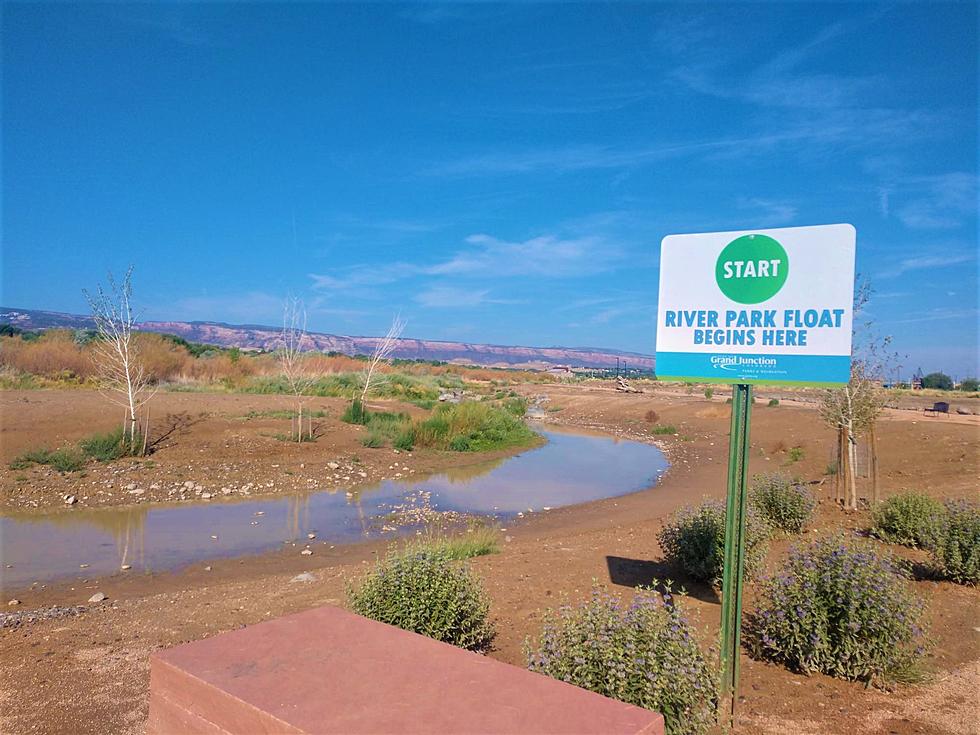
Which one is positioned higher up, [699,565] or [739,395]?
[739,395]

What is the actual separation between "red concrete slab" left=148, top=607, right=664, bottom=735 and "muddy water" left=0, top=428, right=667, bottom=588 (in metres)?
8.81

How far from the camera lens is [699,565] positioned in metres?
7.33

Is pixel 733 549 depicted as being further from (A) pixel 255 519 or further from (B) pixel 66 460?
(B) pixel 66 460

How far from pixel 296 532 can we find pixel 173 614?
6.12m

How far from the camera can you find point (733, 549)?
15.9 feet

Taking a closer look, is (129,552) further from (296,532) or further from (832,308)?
(832,308)

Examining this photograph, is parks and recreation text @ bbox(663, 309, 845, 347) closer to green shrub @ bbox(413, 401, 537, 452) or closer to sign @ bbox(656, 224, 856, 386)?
sign @ bbox(656, 224, 856, 386)

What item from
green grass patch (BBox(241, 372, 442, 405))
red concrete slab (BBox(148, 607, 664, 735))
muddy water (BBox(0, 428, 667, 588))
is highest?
Answer: green grass patch (BBox(241, 372, 442, 405))

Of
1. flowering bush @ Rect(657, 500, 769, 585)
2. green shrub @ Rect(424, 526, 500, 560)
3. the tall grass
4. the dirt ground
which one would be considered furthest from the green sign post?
the tall grass

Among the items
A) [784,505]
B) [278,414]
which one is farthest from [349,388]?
[784,505]

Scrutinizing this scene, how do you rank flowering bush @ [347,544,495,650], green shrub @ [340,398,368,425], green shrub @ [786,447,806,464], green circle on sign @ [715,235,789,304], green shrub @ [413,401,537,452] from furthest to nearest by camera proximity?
1. green shrub @ [340,398,368,425]
2. green shrub @ [413,401,537,452]
3. green shrub @ [786,447,806,464]
4. flowering bush @ [347,544,495,650]
5. green circle on sign @ [715,235,789,304]

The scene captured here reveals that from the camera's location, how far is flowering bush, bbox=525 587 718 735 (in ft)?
11.5

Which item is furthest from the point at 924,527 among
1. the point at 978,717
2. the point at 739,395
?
the point at 739,395

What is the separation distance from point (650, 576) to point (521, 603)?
6.22 feet
